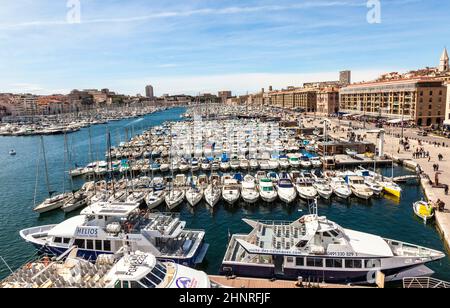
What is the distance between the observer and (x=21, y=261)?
79.0 ft

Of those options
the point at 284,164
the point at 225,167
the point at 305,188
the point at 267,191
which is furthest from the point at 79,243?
the point at 284,164

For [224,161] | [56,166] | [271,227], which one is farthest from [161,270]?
[56,166]

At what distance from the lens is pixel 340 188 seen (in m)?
36.3

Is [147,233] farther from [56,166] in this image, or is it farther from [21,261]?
[56,166]

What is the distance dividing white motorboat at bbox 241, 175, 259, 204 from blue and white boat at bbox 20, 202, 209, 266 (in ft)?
40.5

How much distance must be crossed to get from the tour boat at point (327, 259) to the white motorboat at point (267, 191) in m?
14.2

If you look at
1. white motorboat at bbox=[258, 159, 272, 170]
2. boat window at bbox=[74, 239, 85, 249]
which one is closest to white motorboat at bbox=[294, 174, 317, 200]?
white motorboat at bbox=[258, 159, 272, 170]

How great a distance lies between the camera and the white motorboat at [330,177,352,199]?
3541cm

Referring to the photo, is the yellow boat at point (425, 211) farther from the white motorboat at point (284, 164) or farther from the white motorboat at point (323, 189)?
the white motorboat at point (284, 164)

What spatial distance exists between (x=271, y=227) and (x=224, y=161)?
31.6 meters

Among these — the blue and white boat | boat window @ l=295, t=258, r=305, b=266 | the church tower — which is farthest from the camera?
the church tower

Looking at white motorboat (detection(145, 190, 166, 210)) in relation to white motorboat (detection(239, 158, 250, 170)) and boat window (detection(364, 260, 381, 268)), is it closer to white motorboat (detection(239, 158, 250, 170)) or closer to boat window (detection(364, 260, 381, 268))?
white motorboat (detection(239, 158, 250, 170))

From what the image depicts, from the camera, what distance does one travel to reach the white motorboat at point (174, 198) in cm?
3334
